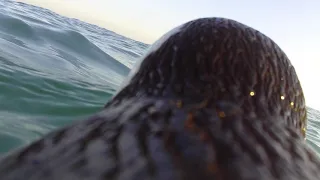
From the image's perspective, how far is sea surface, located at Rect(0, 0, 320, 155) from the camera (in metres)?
4.27

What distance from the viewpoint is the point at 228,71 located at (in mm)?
1592

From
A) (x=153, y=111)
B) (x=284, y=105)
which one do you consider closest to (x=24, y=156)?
(x=153, y=111)

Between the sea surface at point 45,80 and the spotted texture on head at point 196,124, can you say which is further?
the sea surface at point 45,80

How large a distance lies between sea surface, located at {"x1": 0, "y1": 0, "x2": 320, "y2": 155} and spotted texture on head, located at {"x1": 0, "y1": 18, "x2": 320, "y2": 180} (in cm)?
196

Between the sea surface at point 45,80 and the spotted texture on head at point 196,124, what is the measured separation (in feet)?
6.44

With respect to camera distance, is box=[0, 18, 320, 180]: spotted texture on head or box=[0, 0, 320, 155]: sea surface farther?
box=[0, 0, 320, 155]: sea surface

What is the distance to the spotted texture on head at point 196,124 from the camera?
112cm

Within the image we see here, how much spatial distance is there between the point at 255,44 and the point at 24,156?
0.98 metres

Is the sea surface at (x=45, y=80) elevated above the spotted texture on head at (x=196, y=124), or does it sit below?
below

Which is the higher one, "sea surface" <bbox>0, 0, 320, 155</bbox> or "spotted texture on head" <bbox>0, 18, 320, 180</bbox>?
"spotted texture on head" <bbox>0, 18, 320, 180</bbox>

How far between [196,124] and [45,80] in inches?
193

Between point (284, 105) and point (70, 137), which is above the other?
point (284, 105)

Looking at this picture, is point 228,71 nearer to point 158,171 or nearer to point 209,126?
point 209,126

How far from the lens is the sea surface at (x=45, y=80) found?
168 inches
